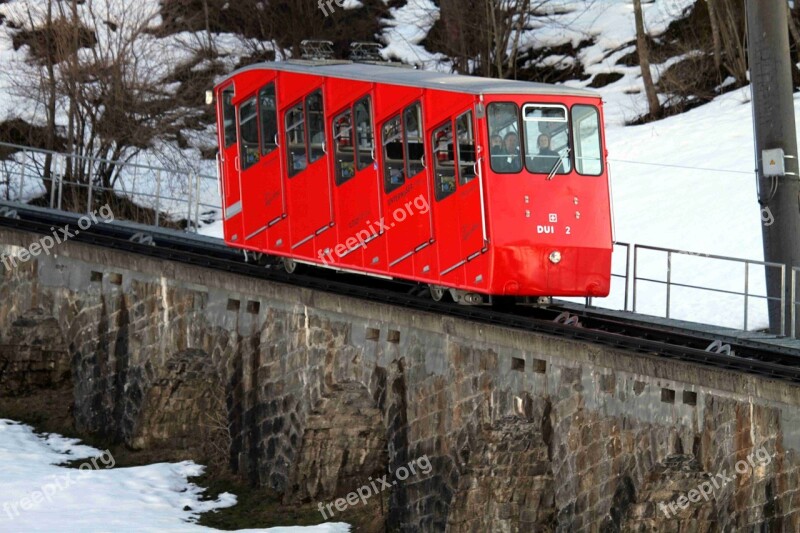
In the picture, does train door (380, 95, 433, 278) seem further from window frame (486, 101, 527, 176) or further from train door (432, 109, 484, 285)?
window frame (486, 101, 527, 176)

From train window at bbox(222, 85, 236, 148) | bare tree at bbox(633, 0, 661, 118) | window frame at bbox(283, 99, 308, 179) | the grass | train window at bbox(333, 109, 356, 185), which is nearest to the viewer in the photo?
train window at bbox(333, 109, 356, 185)

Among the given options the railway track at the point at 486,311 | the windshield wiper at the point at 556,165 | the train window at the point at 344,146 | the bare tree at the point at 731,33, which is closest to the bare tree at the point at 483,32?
the bare tree at the point at 731,33

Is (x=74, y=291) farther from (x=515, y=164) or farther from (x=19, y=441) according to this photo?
(x=515, y=164)

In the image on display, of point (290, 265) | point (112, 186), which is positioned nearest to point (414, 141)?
point (290, 265)

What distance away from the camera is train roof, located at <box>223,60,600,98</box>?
22.0 metres

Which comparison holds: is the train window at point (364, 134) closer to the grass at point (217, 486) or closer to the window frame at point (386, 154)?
the window frame at point (386, 154)

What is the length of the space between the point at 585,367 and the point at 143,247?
11.0m

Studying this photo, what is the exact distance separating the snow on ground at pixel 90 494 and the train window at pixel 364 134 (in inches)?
199

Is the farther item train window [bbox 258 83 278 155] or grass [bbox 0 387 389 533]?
train window [bbox 258 83 278 155]

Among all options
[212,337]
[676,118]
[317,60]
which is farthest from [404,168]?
[676,118]

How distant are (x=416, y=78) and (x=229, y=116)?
4.80m

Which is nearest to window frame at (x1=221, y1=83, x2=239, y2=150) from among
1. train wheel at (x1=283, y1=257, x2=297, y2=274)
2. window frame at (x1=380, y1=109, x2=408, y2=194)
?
train wheel at (x1=283, y1=257, x2=297, y2=274)

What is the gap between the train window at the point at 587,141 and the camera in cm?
2211

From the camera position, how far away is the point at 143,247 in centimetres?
2858
